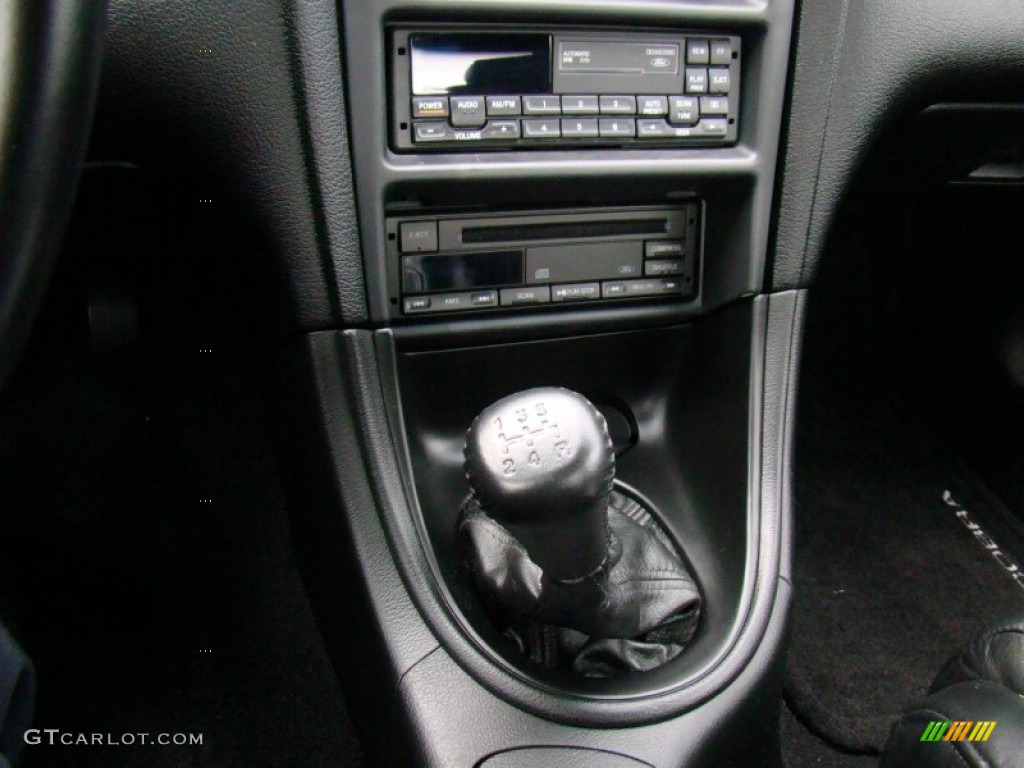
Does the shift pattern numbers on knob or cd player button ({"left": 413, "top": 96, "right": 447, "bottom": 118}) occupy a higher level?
cd player button ({"left": 413, "top": 96, "right": 447, "bottom": 118})

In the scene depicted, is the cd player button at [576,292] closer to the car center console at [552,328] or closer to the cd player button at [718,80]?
the car center console at [552,328]

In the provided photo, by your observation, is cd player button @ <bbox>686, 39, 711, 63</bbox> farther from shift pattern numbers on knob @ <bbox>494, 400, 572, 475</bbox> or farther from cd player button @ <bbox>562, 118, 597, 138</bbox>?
shift pattern numbers on knob @ <bbox>494, 400, 572, 475</bbox>

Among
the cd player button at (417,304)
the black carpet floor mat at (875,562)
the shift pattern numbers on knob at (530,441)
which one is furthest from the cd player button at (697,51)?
the black carpet floor mat at (875,562)

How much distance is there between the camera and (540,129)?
0.91 meters

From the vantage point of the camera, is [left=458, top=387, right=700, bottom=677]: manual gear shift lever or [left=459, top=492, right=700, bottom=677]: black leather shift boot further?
[left=459, top=492, right=700, bottom=677]: black leather shift boot

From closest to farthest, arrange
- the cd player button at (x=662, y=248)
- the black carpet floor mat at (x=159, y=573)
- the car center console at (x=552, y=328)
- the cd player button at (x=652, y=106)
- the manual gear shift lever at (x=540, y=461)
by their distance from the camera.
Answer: the manual gear shift lever at (x=540, y=461) < the car center console at (x=552, y=328) < the cd player button at (x=652, y=106) < the cd player button at (x=662, y=248) < the black carpet floor mat at (x=159, y=573)

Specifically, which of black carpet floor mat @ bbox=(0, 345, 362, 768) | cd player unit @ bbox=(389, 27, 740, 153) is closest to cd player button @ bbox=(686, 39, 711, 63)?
cd player unit @ bbox=(389, 27, 740, 153)

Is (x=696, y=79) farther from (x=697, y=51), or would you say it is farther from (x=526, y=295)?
(x=526, y=295)

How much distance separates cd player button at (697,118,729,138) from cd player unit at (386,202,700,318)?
9cm

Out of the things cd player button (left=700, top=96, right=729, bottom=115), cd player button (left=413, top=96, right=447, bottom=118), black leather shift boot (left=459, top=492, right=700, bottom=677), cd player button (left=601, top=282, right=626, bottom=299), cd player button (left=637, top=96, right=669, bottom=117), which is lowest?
black leather shift boot (left=459, top=492, right=700, bottom=677)

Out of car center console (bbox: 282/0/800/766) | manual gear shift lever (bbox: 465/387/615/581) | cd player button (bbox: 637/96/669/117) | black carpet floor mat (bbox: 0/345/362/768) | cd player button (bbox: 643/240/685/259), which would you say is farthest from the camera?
black carpet floor mat (bbox: 0/345/362/768)

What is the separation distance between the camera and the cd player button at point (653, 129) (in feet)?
3.09

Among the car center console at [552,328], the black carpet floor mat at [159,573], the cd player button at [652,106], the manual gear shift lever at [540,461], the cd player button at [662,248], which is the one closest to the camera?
the manual gear shift lever at [540,461]

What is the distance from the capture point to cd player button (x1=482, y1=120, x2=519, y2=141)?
893mm
